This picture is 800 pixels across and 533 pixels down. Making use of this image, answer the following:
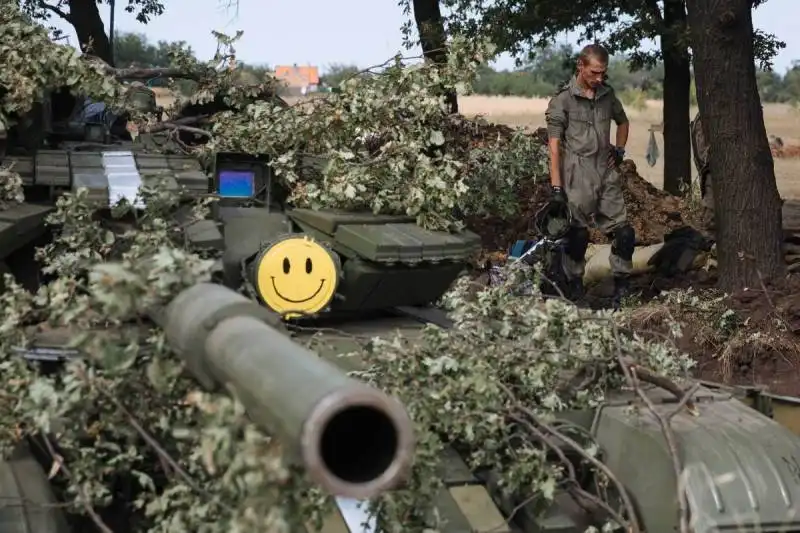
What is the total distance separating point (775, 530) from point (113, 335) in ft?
7.61

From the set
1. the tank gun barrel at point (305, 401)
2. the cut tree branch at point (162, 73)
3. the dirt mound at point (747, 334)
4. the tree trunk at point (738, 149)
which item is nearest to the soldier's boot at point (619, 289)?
the dirt mound at point (747, 334)

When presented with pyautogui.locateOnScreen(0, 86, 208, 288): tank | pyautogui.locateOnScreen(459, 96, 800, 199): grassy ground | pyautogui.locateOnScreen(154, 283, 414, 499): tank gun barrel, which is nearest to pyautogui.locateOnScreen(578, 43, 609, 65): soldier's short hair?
pyautogui.locateOnScreen(0, 86, 208, 288): tank

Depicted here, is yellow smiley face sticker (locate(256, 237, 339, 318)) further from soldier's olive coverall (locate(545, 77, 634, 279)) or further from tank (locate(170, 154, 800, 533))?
soldier's olive coverall (locate(545, 77, 634, 279))

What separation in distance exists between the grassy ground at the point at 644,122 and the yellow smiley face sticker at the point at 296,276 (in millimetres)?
18703

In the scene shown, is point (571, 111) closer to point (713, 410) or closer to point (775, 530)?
point (713, 410)

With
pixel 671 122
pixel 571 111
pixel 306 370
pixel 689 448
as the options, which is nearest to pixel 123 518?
pixel 306 370

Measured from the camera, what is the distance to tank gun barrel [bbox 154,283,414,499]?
2.65 metres

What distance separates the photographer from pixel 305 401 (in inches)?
104

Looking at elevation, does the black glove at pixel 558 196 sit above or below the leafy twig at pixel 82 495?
above

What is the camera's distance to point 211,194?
221 inches

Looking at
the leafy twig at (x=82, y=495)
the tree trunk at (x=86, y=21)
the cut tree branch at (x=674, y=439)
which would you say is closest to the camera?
the leafy twig at (x=82, y=495)

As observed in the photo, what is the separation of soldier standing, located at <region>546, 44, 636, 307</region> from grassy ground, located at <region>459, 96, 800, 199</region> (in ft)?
48.0

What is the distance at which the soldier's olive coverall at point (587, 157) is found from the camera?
9.12 m

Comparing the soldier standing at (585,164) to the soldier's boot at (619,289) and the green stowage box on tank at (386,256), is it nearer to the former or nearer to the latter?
the soldier's boot at (619,289)
